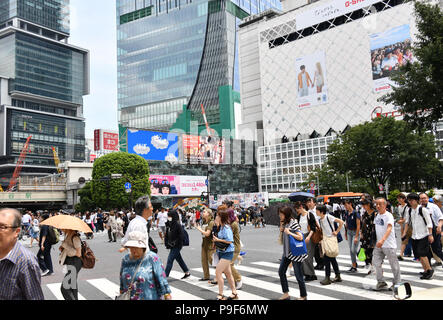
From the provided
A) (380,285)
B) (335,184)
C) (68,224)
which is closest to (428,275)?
(380,285)

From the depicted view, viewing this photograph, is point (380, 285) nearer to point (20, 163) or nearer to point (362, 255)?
point (362, 255)

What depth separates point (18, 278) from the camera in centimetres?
288

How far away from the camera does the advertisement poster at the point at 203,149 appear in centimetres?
7150

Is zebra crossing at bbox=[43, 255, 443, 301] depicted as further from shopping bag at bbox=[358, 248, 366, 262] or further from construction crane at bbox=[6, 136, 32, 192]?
construction crane at bbox=[6, 136, 32, 192]

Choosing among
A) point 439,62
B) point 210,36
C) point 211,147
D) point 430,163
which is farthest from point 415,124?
point 210,36

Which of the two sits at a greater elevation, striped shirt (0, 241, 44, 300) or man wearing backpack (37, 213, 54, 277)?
striped shirt (0, 241, 44, 300)

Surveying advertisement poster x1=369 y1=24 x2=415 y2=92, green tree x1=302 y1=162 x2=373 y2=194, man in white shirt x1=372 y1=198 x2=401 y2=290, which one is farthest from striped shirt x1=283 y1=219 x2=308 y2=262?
advertisement poster x1=369 y1=24 x2=415 y2=92

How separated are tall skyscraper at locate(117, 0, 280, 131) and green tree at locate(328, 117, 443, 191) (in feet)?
272

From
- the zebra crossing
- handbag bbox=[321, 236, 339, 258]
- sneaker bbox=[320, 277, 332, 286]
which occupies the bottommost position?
the zebra crossing

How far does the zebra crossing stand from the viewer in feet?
23.9

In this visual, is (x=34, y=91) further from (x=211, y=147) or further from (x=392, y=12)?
(x=392, y=12)

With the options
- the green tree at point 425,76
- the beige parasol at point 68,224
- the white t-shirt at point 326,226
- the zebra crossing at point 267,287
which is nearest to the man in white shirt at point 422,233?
the zebra crossing at point 267,287

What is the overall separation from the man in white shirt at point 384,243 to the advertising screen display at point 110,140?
257 ft

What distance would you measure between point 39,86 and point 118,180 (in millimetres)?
91826
